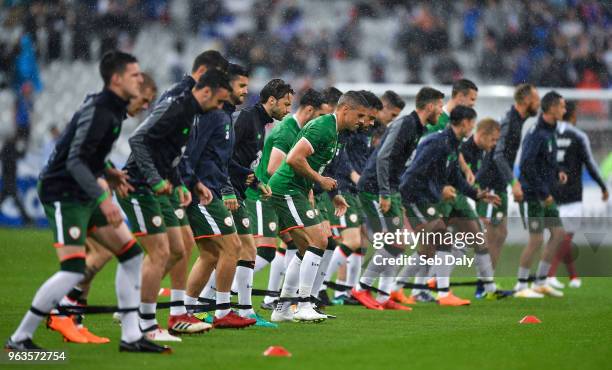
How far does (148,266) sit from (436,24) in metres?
20.2

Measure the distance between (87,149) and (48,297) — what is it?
108cm

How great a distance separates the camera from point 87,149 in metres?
8.37

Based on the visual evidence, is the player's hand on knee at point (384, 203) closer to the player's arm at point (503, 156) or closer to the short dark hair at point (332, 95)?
the short dark hair at point (332, 95)

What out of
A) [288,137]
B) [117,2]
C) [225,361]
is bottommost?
[225,361]

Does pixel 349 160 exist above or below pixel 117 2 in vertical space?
below

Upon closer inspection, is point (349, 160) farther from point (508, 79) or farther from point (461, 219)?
point (508, 79)

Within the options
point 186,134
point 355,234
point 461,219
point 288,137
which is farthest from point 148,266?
point 461,219

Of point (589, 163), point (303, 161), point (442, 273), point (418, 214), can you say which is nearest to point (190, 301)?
point (303, 161)

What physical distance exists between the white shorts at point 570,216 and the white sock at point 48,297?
9.51 m

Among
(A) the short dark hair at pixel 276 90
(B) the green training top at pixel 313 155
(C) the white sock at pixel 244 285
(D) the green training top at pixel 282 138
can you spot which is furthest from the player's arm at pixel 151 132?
(D) the green training top at pixel 282 138

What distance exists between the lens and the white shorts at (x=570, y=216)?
1642 centimetres

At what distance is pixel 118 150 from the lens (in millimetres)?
23344

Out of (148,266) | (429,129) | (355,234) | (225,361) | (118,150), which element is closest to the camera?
(225,361)

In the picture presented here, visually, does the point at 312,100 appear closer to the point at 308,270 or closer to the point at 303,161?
the point at 303,161
